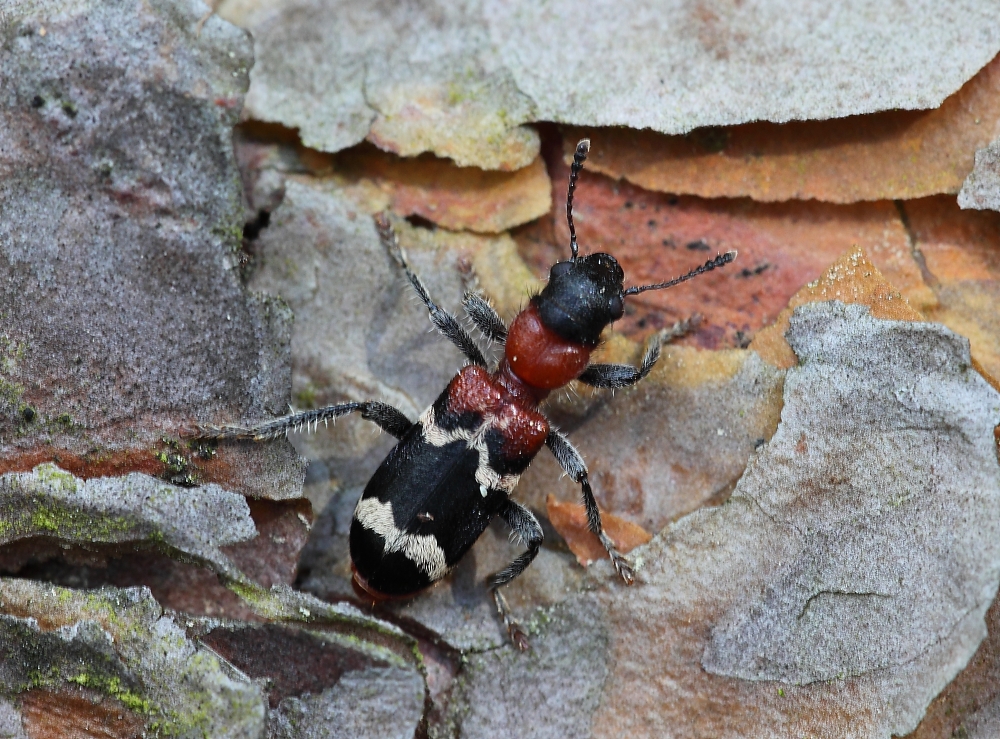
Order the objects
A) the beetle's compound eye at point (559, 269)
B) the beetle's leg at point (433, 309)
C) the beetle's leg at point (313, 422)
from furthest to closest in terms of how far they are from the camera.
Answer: the beetle's leg at point (433, 309) < the beetle's compound eye at point (559, 269) < the beetle's leg at point (313, 422)

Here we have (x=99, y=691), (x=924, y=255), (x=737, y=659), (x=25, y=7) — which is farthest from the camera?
(x=924, y=255)

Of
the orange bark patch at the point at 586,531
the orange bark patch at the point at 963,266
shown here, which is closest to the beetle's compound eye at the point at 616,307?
the orange bark patch at the point at 586,531

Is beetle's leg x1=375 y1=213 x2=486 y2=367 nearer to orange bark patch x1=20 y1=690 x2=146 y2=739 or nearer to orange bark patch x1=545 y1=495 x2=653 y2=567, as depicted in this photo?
orange bark patch x1=545 y1=495 x2=653 y2=567

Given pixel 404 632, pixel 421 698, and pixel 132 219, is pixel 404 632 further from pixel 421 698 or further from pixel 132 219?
pixel 132 219

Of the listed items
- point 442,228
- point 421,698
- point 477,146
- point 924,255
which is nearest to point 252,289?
point 442,228

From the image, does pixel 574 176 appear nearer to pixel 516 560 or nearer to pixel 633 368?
pixel 633 368

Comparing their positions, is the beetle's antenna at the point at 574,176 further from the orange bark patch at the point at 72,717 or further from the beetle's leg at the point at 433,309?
the orange bark patch at the point at 72,717
